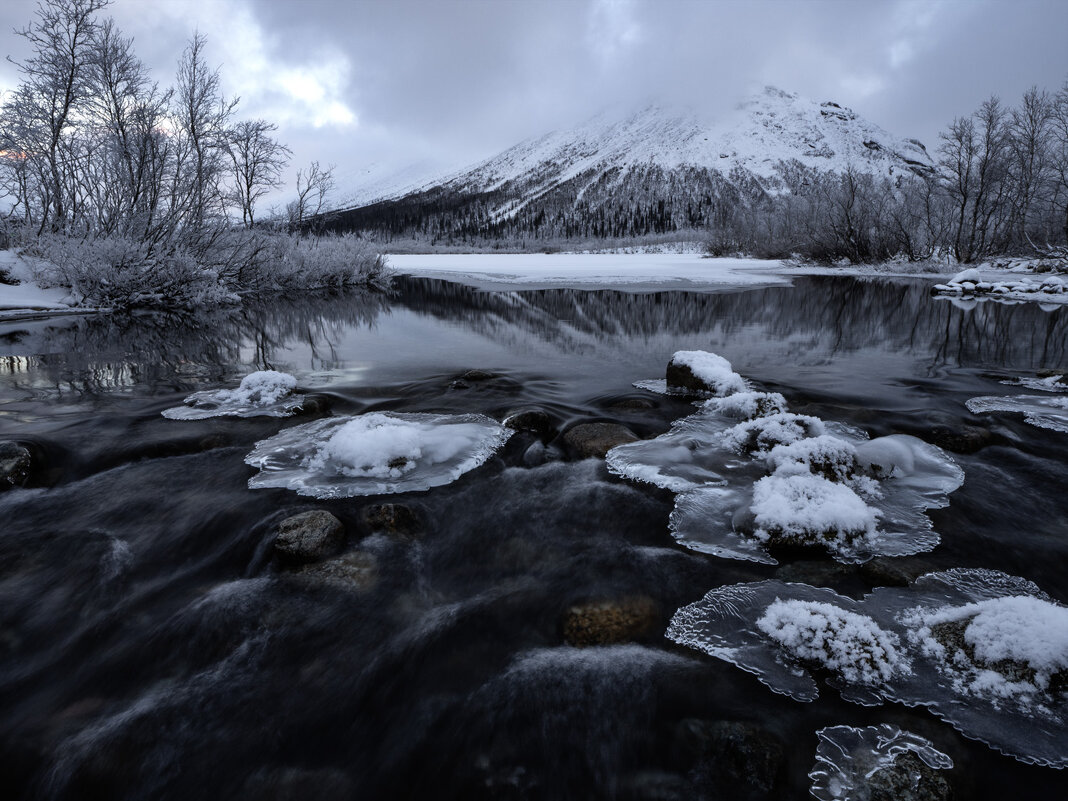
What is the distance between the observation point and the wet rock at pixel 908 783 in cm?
165

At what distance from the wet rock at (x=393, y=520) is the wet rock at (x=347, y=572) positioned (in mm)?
267

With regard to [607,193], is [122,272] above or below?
below

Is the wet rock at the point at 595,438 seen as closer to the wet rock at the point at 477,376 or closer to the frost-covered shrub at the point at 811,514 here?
the frost-covered shrub at the point at 811,514

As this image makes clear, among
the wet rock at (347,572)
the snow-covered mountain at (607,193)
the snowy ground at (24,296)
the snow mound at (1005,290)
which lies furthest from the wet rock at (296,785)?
the snow-covered mountain at (607,193)

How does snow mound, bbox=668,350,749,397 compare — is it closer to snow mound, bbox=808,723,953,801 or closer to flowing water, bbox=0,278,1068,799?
flowing water, bbox=0,278,1068,799

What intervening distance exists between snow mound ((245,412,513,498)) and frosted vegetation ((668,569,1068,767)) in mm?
2210

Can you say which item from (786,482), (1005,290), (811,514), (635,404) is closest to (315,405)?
(635,404)

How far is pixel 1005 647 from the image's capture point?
205cm

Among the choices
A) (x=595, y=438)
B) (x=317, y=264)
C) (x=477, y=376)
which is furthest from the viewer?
(x=317, y=264)

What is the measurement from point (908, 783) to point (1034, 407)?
5.62 m

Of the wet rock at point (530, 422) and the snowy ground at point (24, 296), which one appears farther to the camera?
the snowy ground at point (24, 296)

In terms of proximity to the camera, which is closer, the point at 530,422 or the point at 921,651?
the point at 921,651

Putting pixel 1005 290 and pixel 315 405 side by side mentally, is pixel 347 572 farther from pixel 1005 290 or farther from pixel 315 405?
pixel 1005 290

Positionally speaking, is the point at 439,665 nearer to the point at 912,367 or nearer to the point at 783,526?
the point at 783,526
